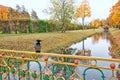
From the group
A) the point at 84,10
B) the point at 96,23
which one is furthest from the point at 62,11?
the point at 96,23

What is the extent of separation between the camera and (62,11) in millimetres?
43812

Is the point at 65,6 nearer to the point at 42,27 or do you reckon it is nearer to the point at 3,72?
the point at 42,27

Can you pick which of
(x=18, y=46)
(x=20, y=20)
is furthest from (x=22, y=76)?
(x=20, y=20)

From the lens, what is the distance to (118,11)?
1455 inches

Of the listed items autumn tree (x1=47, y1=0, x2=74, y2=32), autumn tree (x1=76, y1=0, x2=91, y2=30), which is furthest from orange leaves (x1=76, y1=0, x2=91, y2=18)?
autumn tree (x1=47, y1=0, x2=74, y2=32)

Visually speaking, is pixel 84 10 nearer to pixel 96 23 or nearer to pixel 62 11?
pixel 62 11

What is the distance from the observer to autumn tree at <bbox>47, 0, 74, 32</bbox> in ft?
144

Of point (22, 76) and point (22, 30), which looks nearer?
→ point (22, 76)

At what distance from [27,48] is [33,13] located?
227 ft

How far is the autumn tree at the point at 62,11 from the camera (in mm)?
43875

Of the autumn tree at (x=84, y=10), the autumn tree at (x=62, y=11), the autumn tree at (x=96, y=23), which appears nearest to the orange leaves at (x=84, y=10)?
the autumn tree at (x=84, y=10)

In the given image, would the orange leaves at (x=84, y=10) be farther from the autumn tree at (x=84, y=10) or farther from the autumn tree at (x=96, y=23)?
the autumn tree at (x=96, y=23)

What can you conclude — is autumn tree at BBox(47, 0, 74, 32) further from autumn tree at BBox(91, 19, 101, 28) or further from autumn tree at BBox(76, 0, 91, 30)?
autumn tree at BBox(91, 19, 101, 28)

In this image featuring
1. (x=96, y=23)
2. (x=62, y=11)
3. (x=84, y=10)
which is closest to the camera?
(x=62, y=11)
